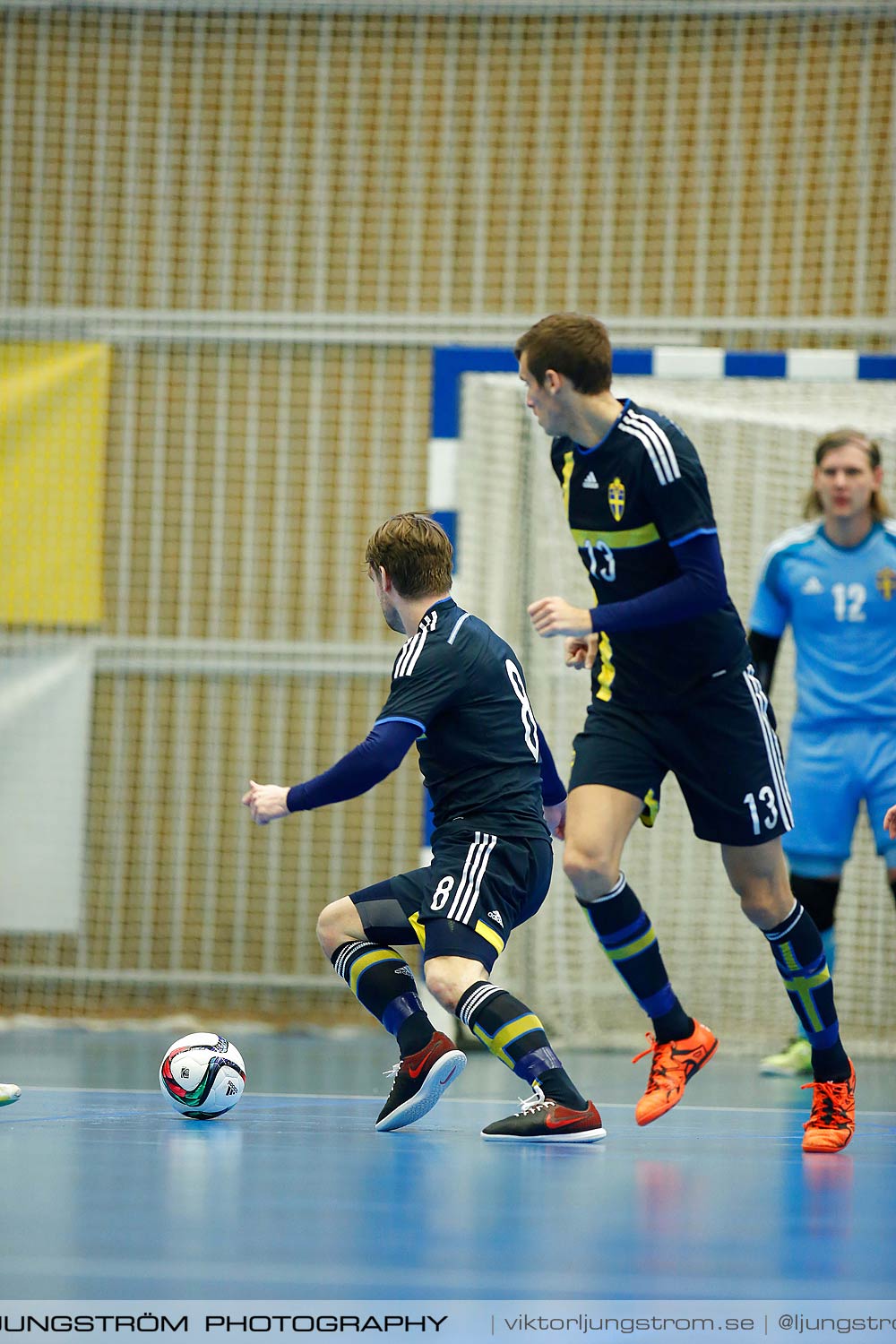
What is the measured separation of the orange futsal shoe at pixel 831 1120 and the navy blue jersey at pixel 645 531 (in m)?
0.95

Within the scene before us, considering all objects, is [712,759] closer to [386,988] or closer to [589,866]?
[589,866]

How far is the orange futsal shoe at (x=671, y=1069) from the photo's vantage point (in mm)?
3643

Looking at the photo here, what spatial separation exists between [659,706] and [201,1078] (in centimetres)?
136

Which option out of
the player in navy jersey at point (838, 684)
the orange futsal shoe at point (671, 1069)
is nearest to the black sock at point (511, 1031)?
the orange futsal shoe at point (671, 1069)

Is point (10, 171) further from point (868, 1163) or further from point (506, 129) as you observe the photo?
point (868, 1163)

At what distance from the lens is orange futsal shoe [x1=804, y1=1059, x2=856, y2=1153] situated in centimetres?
343

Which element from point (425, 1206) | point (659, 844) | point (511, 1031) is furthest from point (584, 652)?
point (659, 844)

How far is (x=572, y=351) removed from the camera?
3.65 metres

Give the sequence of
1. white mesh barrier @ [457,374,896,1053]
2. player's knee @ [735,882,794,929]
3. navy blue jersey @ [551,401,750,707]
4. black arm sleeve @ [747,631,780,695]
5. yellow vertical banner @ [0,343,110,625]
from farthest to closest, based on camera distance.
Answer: yellow vertical banner @ [0,343,110,625] < white mesh barrier @ [457,374,896,1053] < black arm sleeve @ [747,631,780,695] < player's knee @ [735,882,794,929] < navy blue jersey @ [551,401,750,707]

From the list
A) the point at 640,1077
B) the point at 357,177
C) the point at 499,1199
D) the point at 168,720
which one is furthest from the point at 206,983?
the point at 499,1199

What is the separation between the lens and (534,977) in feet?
22.0

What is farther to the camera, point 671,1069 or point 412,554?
point 671,1069

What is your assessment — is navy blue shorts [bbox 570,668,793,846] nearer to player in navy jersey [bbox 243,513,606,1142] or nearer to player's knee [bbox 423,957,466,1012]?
player in navy jersey [bbox 243,513,606,1142]

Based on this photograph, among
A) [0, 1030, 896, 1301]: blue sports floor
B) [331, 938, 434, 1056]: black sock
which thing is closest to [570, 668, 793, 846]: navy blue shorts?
[331, 938, 434, 1056]: black sock
